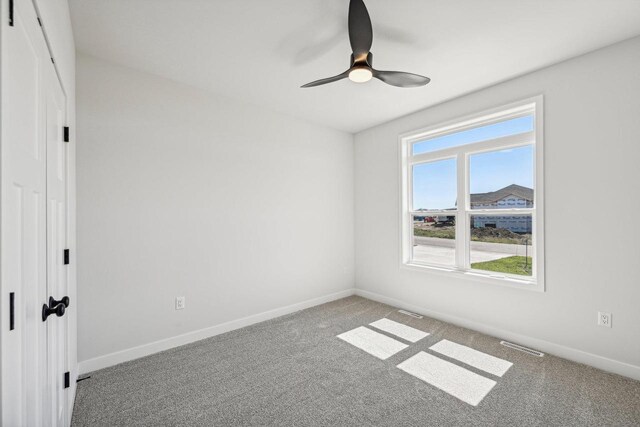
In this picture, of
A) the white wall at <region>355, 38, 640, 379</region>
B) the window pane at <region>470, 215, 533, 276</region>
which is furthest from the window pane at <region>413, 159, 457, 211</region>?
the white wall at <region>355, 38, 640, 379</region>

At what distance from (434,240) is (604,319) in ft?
5.73

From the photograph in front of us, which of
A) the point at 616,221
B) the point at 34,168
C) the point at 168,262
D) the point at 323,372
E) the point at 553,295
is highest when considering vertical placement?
the point at 34,168

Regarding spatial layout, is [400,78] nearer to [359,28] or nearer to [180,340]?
[359,28]

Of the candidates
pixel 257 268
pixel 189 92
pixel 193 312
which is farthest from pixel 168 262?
pixel 189 92

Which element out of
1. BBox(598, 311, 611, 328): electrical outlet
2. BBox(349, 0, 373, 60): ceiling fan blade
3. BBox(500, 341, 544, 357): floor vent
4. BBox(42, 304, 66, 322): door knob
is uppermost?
BBox(349, 0, 373, 60): ceiling fan blade

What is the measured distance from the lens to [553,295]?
2697mm

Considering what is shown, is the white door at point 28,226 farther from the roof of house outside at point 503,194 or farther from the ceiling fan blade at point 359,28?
the roof of house outside at point 503,194

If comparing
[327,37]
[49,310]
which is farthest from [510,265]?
[49,310]

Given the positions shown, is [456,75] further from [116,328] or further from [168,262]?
[116,328]

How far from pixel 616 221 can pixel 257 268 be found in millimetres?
3460

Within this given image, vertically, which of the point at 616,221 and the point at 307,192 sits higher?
the point at 307,192

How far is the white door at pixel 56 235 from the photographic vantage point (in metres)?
1.39

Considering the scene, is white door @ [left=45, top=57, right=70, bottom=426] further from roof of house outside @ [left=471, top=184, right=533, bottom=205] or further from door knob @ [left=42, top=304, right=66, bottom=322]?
roof of house outside @ [left=471, top=184, right=533, bottom=205]

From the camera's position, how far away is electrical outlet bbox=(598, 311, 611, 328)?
7.88 ft
